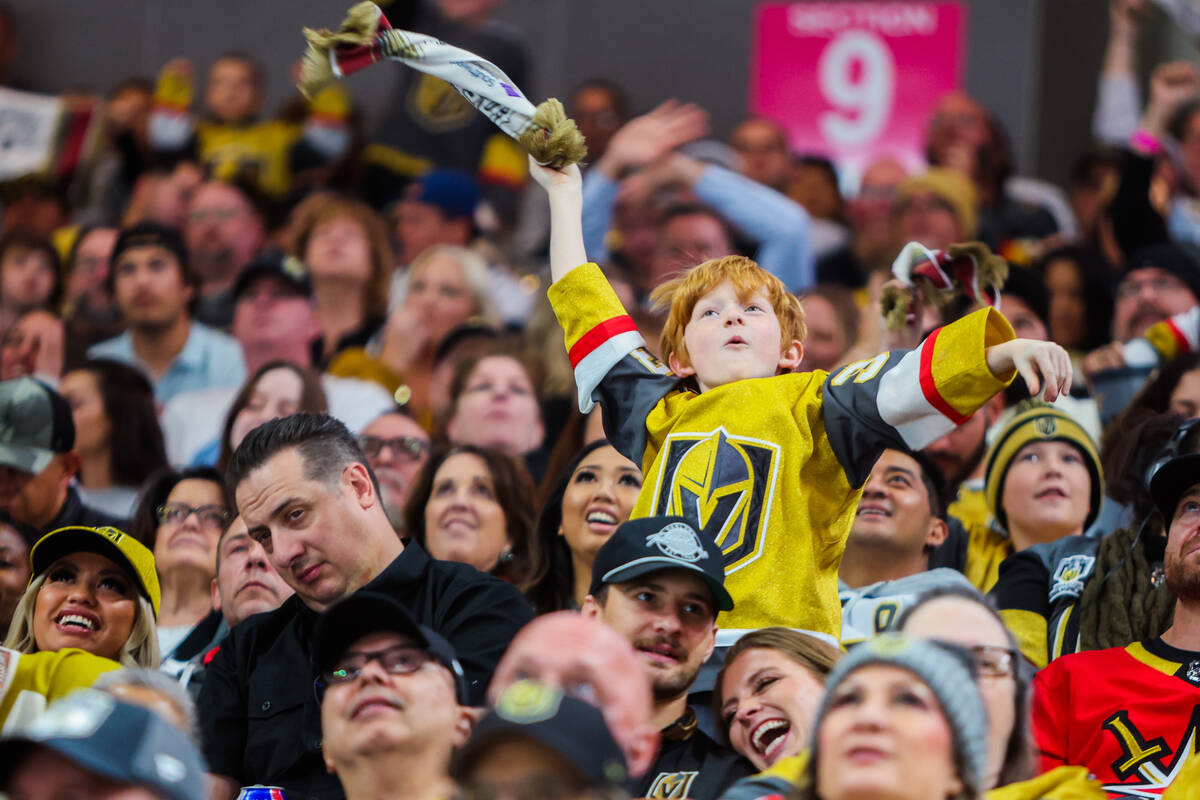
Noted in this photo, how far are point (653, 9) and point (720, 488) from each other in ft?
26.4

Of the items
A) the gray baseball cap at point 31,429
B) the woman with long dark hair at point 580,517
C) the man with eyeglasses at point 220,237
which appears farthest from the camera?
the man with eyeglasses at point 220,237

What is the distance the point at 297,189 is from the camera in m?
10.1

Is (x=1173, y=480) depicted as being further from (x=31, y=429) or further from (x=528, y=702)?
(x=31, y=429)

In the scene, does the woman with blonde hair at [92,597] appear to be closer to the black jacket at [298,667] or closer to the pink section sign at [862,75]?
the black jacket at [298,667]

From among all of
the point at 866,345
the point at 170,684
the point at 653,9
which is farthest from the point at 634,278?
the point at 170,684

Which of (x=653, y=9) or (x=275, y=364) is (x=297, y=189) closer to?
(x=653, y=9)

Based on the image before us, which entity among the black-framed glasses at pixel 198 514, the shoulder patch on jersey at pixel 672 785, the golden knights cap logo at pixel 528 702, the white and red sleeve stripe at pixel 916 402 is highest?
the white and red sleeve stripe at pixel 916 402

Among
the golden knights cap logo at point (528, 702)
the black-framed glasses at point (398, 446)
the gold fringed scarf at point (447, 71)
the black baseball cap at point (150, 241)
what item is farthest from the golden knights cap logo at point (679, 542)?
the black baseball cap at point (150, 241)

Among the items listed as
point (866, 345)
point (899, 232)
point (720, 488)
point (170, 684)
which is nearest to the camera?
point (170, 684)

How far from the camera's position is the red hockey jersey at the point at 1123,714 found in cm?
421

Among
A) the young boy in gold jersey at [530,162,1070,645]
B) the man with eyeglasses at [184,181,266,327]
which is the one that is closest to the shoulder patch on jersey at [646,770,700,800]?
the young boy in gold jersey at [530,162,1070,645]

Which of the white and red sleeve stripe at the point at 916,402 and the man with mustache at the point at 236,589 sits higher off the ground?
the white and red sleeve stripe at the point at 916,402

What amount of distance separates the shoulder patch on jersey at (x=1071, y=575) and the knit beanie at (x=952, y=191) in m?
3.19

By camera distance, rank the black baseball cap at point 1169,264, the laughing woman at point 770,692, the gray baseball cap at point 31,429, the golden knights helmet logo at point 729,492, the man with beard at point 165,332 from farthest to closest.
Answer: the man with beard at point 165,332, the black baseball cap at point 1169,264, the gray baseball cap at point 31,429, the golden knights helmet logo at point 729,492, the laughing woman at point 770,692
